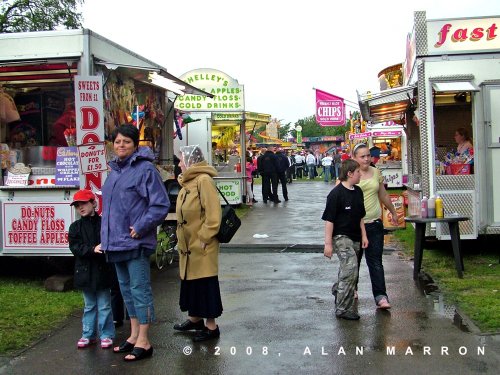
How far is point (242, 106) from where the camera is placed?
19000mm

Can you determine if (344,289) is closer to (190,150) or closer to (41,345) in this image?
(190,150)

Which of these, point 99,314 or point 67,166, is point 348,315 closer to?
point 99,314

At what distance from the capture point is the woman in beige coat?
574 cm

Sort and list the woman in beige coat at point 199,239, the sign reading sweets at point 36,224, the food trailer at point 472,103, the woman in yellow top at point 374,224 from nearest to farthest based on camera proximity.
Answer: the woman in beige coat at point 199,239
the woman in yellow top at point 374,224
the sign reading sweets at point 36,224
the food trailer at point 472,103

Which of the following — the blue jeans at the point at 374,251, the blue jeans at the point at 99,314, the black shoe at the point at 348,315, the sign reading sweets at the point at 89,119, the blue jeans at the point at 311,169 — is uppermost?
the sign reading sweets at the point at 89,119

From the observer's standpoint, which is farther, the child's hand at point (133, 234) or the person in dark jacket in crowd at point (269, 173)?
the person in dark jacket in crowd at point (269, 173)

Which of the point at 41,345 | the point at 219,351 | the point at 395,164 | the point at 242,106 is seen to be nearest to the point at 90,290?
the point at 41,345

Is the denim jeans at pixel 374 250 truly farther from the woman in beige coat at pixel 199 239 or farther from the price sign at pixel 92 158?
the price sign at pixel 92 158

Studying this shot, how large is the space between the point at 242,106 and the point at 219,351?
13.9 m

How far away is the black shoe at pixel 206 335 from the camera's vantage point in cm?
590

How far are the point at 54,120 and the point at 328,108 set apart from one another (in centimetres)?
2030

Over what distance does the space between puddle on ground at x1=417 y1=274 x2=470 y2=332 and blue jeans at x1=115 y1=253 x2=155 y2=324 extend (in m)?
2.92

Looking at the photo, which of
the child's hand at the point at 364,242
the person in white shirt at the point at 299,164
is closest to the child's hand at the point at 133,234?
the child's hand at the point at 364,242

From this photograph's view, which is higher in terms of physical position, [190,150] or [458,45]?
[458,45]
